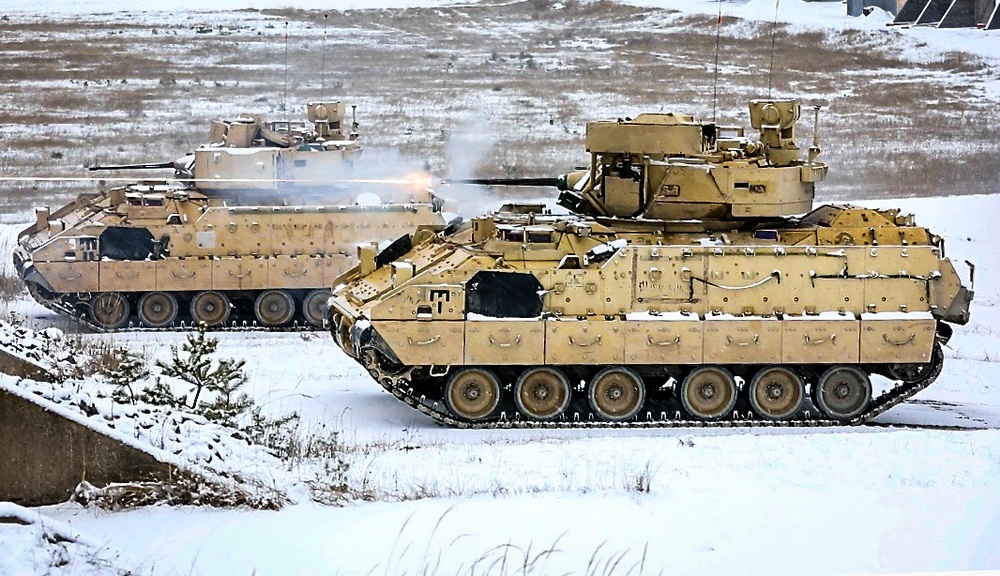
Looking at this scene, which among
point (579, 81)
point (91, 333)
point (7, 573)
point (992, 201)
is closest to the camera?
point (7, 573)

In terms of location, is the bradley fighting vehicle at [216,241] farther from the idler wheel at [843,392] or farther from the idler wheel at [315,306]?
the idler wheel at [843,392]

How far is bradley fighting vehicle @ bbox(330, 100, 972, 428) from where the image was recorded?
1677 cm

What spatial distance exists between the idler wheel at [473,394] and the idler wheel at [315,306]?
26.0ft

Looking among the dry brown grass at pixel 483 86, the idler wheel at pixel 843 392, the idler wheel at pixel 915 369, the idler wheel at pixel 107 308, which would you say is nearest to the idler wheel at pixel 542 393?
the idler wheel at pixel 843 392

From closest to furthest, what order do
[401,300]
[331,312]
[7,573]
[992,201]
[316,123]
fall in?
[7,573], [401,300], [331,312], [316,123], [992,201]

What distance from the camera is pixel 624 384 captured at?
17219 millimetres

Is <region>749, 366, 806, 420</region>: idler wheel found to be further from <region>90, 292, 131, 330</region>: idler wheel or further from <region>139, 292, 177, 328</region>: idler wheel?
<region>90, 292, 131, 330</region>: idler wheel

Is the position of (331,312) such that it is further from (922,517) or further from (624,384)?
(922,517)

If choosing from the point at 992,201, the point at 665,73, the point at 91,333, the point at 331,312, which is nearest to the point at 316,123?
the point at 91,333

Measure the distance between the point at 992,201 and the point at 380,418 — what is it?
61.6ft

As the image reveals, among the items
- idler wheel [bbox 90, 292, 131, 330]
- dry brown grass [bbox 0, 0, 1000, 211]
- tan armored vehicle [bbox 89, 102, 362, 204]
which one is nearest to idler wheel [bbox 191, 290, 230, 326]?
idler wheel [bbox 90, 292, 131, 330]

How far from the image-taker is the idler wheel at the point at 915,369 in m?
17.5

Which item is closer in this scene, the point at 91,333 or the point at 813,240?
the point at 813,240

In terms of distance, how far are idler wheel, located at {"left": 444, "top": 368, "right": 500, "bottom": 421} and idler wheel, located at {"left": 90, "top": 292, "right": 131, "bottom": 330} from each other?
8.79 metres
